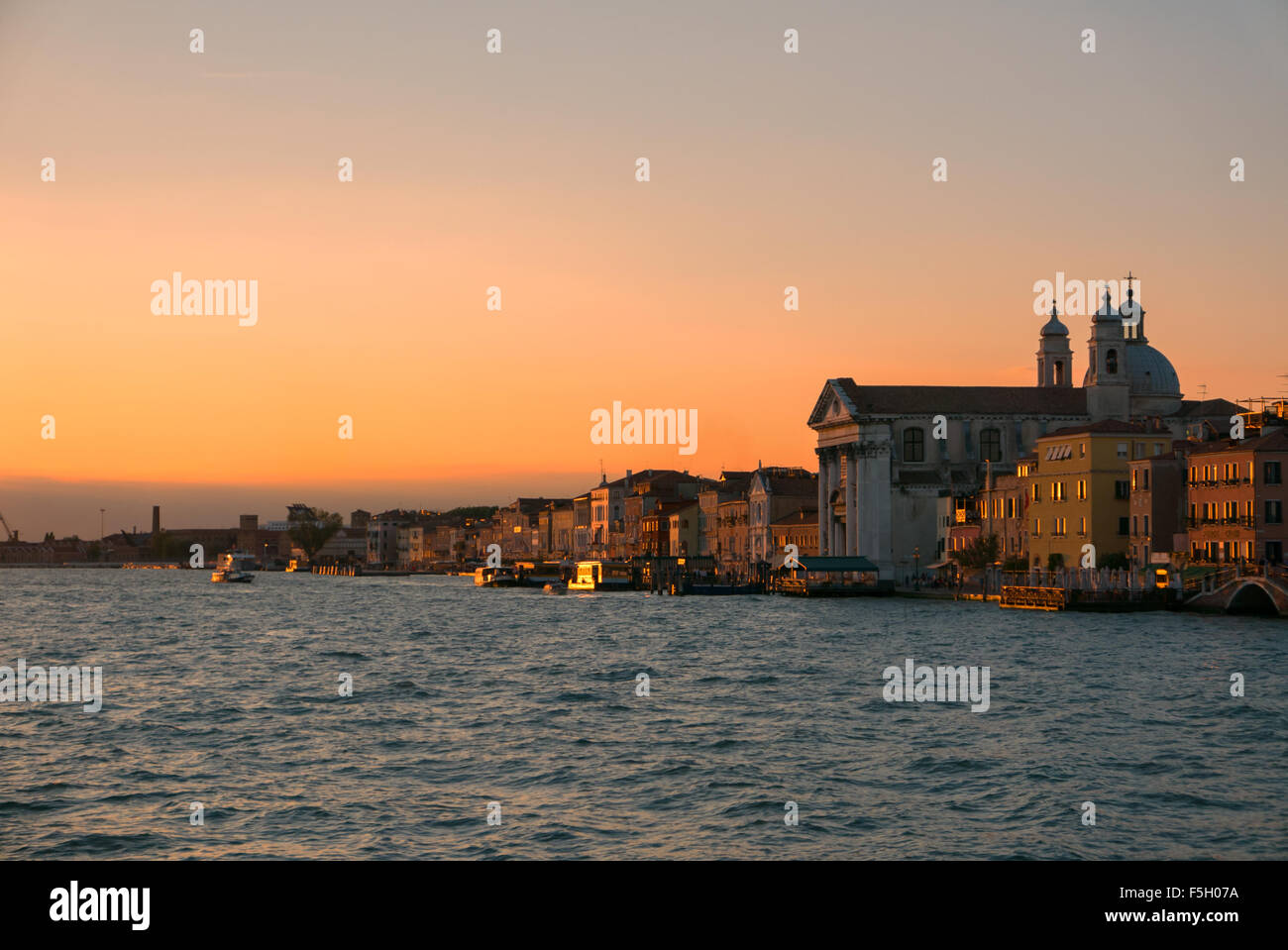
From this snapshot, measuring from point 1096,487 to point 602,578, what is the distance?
62358 millimetres

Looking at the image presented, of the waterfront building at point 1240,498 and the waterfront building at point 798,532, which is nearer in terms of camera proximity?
the waterfront building at point 1240,498

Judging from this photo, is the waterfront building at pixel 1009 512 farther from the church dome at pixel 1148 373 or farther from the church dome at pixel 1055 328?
the church dome at pixel 1055 328

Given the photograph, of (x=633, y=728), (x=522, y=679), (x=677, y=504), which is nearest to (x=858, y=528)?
(x=677, y=504)

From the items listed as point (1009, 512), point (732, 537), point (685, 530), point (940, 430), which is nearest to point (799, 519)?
point (732, 537)

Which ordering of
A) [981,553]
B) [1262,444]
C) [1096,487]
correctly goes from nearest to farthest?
[1262,444] → [1096,487] → [981,553]

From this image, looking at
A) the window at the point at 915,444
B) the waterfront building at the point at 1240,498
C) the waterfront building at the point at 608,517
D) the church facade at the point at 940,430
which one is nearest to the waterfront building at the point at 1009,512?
the church facade at the point at 940,430

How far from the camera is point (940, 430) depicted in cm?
10438

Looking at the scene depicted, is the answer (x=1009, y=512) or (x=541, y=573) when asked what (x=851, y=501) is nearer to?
(x=1009, y=512)

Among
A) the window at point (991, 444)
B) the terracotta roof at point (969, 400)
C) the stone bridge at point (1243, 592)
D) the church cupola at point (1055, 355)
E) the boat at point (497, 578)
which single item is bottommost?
the boat at point (497, 578)

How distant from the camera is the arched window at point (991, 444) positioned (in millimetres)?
104875

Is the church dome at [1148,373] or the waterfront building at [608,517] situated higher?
the church dome at [1148,373]

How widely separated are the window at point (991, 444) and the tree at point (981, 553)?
715 inches
